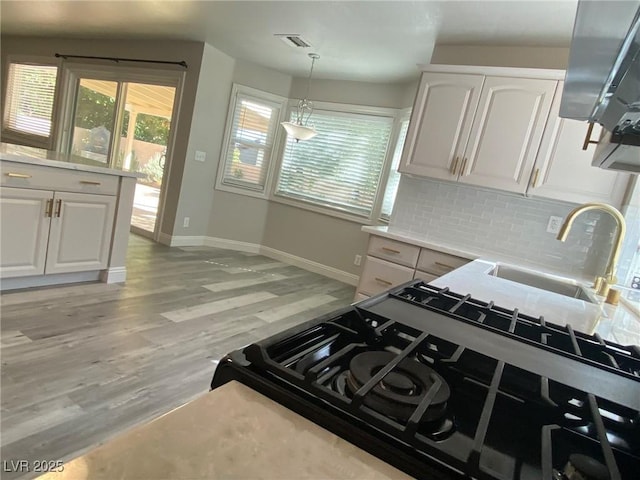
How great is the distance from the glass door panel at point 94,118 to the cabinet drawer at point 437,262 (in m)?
4.94

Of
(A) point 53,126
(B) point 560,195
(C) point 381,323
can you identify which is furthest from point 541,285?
(A) point 53,126

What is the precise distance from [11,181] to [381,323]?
275cm

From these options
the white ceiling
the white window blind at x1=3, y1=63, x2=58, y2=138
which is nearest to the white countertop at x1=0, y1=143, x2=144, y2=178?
the white ceiling

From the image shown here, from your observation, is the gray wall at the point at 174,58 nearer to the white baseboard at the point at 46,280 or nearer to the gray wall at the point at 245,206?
the gray wall at the point at 245,206

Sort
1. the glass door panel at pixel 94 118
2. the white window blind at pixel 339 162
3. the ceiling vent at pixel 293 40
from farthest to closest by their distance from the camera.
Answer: the glass door panel at pixel 94 118
the white window blind at pixel 339 162
the ceiling vent at pixel 293 40

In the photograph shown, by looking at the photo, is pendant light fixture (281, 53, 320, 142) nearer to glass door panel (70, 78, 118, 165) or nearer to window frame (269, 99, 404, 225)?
window frame (269, 99, 404, 225)

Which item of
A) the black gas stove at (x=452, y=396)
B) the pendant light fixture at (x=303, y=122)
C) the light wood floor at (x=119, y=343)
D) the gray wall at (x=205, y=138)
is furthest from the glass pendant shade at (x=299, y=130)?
the black gas stove at (x=452, y=396)

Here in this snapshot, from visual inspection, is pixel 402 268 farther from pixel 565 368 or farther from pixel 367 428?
pixel 367 428

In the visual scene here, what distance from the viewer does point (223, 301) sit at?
3.46 meters

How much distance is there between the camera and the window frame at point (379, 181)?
4.77 meters

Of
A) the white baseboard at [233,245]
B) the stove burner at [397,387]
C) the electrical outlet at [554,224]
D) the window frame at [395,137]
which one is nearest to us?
the stove burner at [397,387]

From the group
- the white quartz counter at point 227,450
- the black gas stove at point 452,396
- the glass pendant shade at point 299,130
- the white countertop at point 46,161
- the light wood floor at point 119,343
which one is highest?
the glass pendant shade at point 299,130

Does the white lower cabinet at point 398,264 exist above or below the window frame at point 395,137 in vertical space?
below

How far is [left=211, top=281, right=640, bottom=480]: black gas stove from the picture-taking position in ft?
1.50
